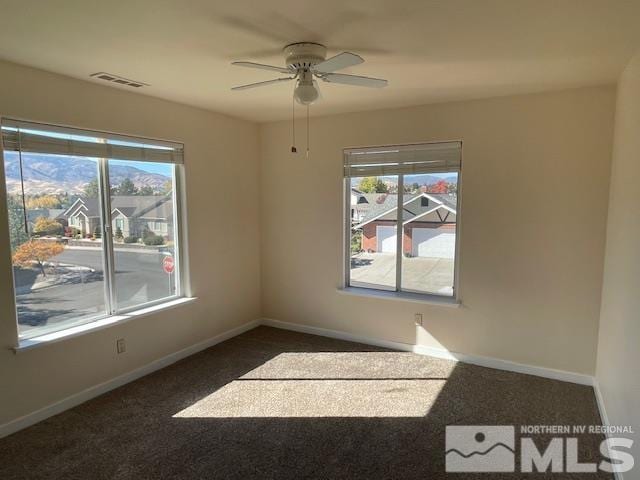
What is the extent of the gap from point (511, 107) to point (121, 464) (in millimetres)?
3850

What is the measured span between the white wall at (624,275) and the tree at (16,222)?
374 cm

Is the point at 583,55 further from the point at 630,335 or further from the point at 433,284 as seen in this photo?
the point at 433,284

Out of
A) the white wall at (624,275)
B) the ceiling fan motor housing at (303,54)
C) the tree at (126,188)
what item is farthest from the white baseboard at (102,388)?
the white wall at (624,275)

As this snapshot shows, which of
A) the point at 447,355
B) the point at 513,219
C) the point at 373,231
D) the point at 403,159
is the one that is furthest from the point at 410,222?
the point at 447,355

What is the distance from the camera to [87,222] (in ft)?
10.3

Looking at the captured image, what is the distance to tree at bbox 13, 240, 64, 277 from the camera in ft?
8.95

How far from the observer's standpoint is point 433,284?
399 centimetres

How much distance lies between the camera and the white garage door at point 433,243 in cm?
383

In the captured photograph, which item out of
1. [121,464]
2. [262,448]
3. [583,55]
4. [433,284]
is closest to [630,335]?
[583,55]

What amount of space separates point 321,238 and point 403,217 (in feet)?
3.05

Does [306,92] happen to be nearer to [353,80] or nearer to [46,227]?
[353,80]

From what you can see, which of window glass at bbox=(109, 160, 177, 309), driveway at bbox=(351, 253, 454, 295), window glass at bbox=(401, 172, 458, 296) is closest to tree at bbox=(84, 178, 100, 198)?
window glass at bbox=(109, 160, 177, 309)

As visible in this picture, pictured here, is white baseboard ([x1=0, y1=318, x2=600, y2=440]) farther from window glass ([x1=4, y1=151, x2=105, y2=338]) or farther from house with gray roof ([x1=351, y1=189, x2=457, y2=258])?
house with gray roof ([x1=351, y1=189, x2=457, y2=258])

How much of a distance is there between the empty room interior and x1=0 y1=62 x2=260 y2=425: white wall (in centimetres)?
2
